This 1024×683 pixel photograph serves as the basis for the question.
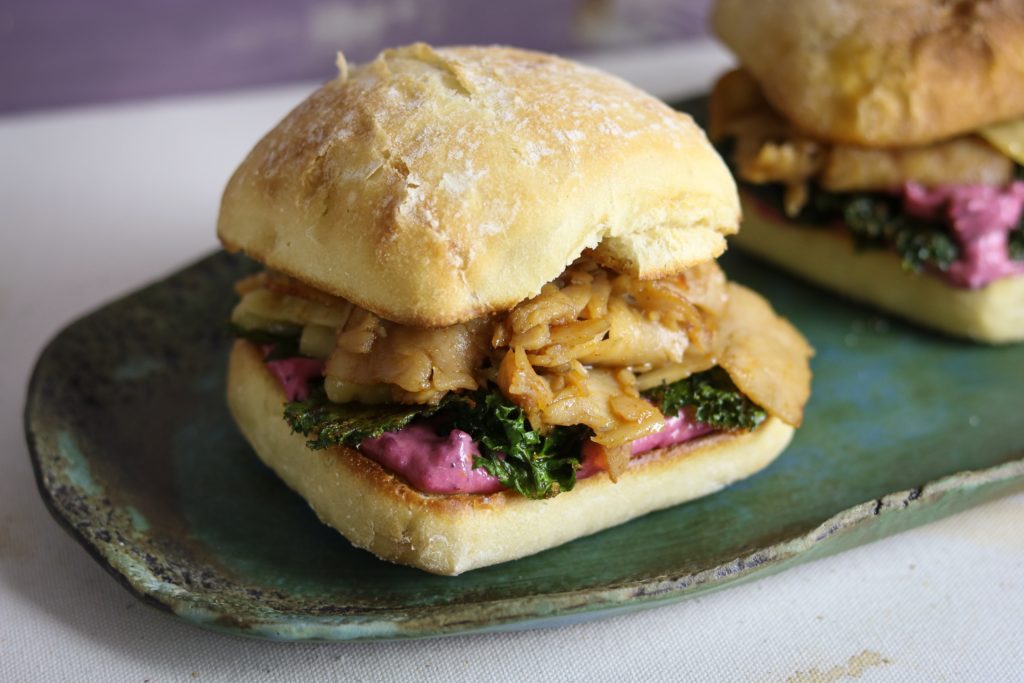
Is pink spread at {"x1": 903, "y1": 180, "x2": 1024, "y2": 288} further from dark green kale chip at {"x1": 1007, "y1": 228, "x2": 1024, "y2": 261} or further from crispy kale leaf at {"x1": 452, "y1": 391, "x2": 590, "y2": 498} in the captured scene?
crispy kale leaf at {"x1": 452, "y1": 391, "x2": 590, "y2": 498}

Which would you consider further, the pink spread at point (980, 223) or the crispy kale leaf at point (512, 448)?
the pink spread at point (980, 223)

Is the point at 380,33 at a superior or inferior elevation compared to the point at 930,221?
inferior

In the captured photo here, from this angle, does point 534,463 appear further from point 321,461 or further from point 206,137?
point 206,137

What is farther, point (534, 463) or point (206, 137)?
point (206, 137)

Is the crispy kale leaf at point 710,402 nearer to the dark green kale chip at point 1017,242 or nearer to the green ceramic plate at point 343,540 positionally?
the green ceramic plate at point 343,540

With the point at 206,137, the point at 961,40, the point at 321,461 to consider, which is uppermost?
the point at 961,40

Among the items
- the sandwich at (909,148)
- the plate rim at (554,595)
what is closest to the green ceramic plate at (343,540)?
the plate rim at (554,595)

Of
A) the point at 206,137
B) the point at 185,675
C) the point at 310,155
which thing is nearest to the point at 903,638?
the point at 185,675
